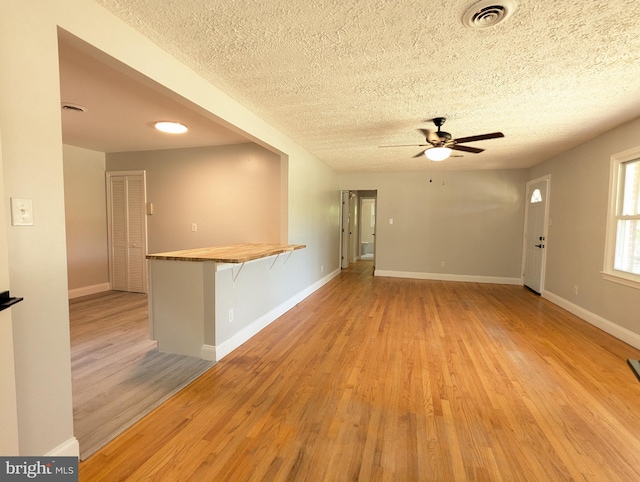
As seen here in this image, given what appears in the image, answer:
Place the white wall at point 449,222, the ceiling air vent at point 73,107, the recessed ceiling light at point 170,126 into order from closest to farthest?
1. the ceiling air vent at point 73,107
2. the recessed ceiling light at point 170,126
3. the white wall at point 449,222

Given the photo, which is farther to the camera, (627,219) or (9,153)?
(627,219)

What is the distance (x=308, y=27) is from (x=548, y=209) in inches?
199

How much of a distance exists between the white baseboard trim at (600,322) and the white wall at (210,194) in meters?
3.97

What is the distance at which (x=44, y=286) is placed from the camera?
1336mm

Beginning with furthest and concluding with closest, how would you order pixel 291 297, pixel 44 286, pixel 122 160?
pixel 122 160
pixel 291 297
pixel 44 286

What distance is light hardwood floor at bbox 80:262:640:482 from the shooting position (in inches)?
59.1

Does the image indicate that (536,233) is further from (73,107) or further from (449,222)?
(73,107)

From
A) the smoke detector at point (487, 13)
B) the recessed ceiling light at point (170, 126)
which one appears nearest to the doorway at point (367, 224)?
the recessed ceiling light at point (170, 126)

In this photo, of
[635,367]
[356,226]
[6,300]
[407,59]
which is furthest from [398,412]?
[356,226]

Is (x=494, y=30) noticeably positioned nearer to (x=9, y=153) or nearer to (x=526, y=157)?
(x=9, y=153)

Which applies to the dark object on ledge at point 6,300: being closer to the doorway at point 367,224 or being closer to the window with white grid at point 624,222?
the window with white grid at point 624,222

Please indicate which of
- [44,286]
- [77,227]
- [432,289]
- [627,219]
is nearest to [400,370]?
[44,286]

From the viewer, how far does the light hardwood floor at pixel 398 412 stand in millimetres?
1502

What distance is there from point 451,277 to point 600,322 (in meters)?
2.95
